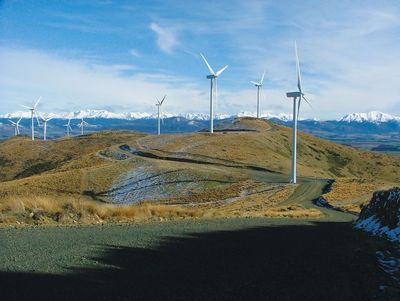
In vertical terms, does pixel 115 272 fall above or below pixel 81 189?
above

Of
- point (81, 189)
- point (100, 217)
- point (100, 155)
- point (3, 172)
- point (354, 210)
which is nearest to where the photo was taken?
point (100, 217)

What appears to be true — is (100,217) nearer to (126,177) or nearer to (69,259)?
(69,259)

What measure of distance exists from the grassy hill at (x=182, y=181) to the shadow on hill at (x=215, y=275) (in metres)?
11.4

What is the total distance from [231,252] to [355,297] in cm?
596

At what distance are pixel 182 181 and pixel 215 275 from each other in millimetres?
76979

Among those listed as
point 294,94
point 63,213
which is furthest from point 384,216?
point 294,94

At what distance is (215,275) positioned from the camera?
44.8 ft

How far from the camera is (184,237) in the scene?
20.2m

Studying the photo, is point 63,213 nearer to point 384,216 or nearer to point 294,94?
point 384,216

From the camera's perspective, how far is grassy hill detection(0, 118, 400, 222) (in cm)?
3000

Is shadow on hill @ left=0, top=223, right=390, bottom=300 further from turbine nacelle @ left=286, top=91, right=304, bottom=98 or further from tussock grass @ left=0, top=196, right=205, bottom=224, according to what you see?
turbine nacelle @ left=286, top=91, right=304, bottom=98

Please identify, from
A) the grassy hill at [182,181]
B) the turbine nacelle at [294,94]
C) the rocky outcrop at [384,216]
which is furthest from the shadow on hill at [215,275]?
the turbine nacelle at [294,94]

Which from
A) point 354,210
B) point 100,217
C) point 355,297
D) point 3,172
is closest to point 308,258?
point 355,297

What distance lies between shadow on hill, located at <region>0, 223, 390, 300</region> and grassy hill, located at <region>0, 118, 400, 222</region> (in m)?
11.4
